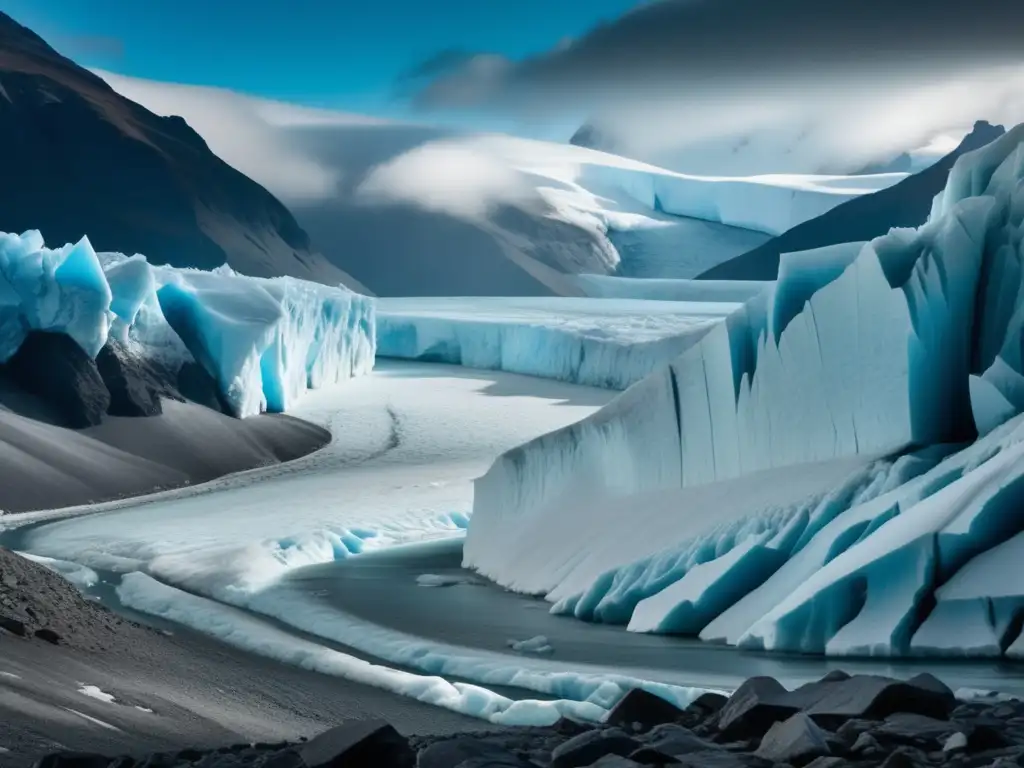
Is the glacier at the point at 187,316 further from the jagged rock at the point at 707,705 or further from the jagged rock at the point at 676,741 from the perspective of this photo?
the jagged rock at the point at 676,741

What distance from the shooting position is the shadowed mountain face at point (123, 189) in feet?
129

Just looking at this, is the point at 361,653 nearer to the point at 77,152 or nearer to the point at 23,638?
the point at 23,638

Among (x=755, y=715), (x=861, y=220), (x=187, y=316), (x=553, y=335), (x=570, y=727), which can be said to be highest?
(x=861, y=220)

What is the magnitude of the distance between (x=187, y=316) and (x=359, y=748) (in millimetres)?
14785

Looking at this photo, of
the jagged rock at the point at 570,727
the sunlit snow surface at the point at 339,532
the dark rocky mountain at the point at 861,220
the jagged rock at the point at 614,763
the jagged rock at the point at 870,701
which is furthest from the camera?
the dark rocky mountain at the point at 861,220

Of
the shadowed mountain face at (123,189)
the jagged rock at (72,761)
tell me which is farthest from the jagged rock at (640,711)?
the shadowed mountain face at (123,189)

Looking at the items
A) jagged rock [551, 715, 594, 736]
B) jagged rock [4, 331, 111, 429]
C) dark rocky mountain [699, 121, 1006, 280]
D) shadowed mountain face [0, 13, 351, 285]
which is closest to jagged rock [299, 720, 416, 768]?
jagged rock [551, 715, 594, 736]

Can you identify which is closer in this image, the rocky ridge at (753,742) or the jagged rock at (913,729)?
the rocky ridge at (753,742)

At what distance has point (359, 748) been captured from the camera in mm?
3287

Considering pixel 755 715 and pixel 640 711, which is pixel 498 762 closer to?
pixel 755 715

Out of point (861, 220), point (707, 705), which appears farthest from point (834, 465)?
point (861, 220)

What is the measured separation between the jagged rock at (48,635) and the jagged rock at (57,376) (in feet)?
31.7

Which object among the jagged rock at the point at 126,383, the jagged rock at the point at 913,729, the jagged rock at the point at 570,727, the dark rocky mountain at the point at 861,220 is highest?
the dark rocky mountain at the point at 861,220

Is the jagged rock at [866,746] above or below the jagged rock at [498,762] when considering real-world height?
above
